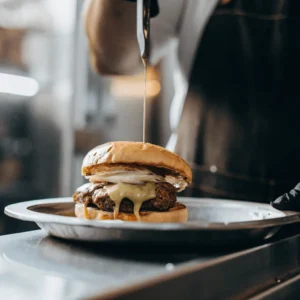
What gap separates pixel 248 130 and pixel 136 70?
0.57 m

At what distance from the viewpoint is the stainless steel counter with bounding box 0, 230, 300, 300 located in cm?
48

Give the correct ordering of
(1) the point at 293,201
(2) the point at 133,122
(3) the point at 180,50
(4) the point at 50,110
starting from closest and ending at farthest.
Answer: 1. (1) the point at 293,201
2. (3) the point at 180,50
3. (4) the point at 50,110
4. (2) the point at 133,122

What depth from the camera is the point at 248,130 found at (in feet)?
5.10

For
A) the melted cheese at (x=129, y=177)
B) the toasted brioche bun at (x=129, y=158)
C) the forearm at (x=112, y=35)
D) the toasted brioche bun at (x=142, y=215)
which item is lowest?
the toasted brioche bun at (x=142, y=215)

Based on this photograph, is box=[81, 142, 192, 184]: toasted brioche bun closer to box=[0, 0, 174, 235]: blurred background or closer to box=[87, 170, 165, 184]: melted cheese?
box=[87, 170, 165, 184]: melted cheese

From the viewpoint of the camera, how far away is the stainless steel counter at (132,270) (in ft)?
1.59

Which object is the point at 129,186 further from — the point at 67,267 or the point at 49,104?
the point at 49,104

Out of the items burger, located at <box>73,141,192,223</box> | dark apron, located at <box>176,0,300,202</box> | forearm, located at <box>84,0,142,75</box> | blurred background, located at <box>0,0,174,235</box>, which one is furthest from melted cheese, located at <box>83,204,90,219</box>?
blurred background, located at <box>0,0,174,235</box>

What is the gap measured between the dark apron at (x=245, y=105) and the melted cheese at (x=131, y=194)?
26.0 inches

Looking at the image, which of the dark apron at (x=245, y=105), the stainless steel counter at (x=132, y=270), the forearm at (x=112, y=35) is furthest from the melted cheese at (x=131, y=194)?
the forearm at (x=112, y=35)

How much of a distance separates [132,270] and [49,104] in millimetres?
2298

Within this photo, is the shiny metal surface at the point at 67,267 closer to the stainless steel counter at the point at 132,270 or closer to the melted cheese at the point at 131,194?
the stainless steel counter at the point at 132,270

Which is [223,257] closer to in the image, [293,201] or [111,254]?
[111,254]

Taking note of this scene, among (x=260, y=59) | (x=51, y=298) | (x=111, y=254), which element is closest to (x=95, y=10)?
(x=260, y=59)
